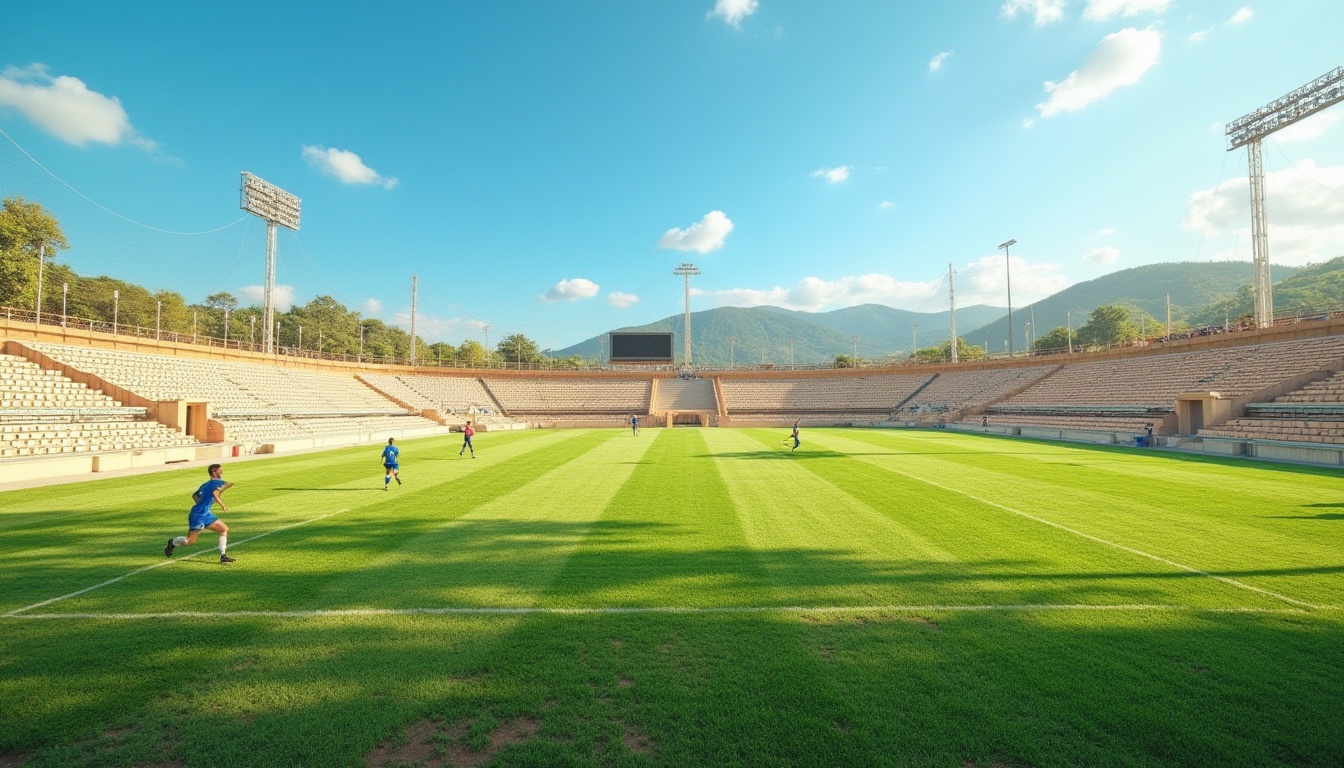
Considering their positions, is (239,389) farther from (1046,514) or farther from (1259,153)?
(1259,153)

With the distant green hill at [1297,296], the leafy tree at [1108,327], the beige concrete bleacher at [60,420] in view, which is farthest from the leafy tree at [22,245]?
the distant green hill at [1297,296]

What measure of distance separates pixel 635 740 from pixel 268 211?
54656 millimetres

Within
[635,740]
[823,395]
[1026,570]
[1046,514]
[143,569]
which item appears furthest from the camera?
[823,395]

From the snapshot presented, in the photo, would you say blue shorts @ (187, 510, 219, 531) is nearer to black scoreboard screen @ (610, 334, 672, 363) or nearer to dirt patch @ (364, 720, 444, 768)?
dirt patch @ (364, 720, 444, 768)

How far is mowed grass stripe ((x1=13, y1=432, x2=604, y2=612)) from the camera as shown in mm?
6605

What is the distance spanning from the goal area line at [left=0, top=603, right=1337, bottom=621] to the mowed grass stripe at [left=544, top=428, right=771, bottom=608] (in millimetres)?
184

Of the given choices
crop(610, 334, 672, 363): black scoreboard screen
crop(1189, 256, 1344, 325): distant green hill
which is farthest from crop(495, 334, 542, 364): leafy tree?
crop(1189, 256, 1344, 325): distant green hill

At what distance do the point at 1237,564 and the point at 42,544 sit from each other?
744 inches

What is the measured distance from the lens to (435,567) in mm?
7652

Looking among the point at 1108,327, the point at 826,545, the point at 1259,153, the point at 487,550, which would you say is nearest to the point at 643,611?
the point at 487,550

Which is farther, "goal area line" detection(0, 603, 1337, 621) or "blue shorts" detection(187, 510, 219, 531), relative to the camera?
"blue shorts" detection(187, 510, 219, 531)

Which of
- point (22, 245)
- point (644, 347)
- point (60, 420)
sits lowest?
point (60, 420)

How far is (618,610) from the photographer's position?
19.9 feet

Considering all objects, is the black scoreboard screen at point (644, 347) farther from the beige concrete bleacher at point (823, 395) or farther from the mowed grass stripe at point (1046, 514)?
the mowed grass stripe at point (1046, 514)
